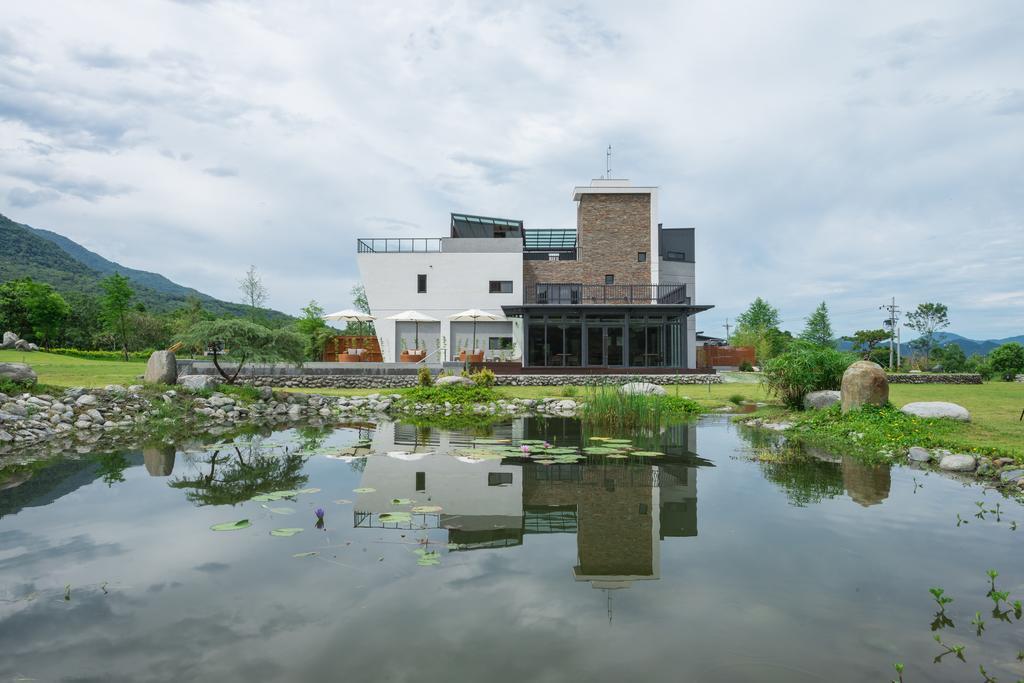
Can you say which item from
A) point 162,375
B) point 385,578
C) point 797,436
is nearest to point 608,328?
point 797,436

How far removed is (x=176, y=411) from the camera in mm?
11383

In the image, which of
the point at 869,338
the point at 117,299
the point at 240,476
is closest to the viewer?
the point at 240,476

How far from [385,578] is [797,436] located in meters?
8.33

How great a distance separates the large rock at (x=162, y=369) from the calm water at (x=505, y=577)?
6732 millimetres

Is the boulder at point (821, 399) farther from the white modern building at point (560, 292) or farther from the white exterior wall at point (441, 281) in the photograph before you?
the white exterior wall at point (441, 281)

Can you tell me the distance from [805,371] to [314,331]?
26.2 m

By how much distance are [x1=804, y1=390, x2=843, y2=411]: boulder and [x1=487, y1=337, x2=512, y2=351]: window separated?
16.4 m

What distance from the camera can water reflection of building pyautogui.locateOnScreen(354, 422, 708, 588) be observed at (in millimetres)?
4129

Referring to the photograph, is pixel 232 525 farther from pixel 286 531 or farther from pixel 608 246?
pixel 608 246

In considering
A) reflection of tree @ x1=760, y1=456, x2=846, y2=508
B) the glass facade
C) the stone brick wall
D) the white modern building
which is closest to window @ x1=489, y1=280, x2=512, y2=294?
the white modern building

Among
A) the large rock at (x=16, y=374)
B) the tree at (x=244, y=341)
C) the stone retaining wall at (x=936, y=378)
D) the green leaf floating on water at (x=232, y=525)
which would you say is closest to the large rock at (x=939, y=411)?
the green leaf floating on water at (x=232, y=525)

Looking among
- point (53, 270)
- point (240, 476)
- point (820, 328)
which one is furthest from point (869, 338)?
point (53, 270)

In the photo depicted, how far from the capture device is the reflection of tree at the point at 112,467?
6.41 meters

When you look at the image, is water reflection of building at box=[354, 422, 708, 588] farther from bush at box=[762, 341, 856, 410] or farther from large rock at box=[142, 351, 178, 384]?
large rock at box=[142, 351, 178, 384]
